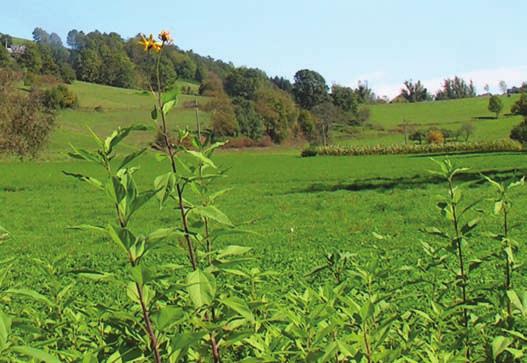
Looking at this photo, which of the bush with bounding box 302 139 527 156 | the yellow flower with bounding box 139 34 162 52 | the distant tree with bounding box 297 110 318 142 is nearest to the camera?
the yellow flower with bounding box 139 34 162 52

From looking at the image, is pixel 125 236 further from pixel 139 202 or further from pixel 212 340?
pixel 212 340

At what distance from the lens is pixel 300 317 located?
5.73ft

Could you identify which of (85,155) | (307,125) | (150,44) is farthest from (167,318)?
(307,125)

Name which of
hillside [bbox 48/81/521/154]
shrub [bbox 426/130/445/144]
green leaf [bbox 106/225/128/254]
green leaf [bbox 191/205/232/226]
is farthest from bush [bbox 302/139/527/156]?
green leaf [bbox 106/225/128/254]

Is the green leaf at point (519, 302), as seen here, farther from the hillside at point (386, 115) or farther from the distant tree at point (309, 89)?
the distant tree at point (309, 89)

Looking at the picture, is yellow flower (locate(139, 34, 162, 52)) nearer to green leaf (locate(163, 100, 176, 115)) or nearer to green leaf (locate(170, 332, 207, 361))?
green leaf (locate(163, 100, 176, 115))

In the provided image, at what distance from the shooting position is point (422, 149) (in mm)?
64000

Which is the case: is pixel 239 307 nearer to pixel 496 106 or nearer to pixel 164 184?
pixel 164 184

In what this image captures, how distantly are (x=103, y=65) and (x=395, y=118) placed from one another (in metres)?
48.4

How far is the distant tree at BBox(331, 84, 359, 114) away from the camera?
105625 mm

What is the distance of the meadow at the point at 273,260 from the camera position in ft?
5.39

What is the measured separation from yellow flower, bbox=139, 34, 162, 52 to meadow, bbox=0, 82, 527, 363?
0.12 m

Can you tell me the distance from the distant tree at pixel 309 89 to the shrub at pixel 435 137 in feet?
108

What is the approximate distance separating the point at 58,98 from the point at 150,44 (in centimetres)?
5539
